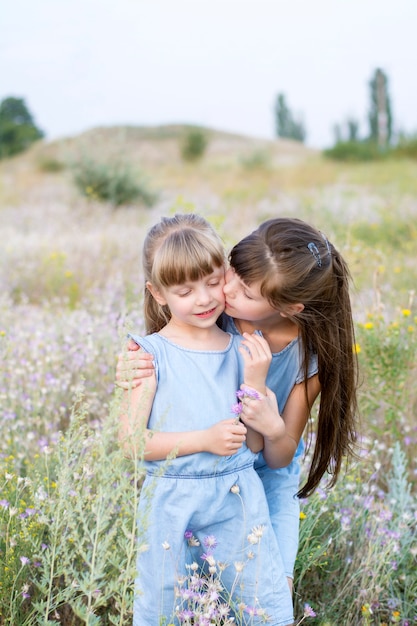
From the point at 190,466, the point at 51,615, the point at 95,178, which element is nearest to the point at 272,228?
the point at 190,466

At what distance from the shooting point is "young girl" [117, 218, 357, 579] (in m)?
2.06

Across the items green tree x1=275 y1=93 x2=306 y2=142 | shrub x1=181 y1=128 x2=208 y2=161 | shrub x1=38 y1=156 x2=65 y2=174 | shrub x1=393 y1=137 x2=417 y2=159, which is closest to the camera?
shrub x1=393 y1=137 x2=417 y2=159

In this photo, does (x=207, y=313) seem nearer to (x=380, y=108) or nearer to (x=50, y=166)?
(x=50, y=166)

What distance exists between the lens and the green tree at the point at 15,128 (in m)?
42.5

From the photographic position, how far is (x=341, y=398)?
92.7 inches

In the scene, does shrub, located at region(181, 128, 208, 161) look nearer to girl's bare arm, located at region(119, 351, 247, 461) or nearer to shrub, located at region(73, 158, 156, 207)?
shrub, located at region(73, 158, 156, 207)

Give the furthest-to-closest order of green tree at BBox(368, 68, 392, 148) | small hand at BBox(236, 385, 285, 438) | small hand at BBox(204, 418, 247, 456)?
green tree at BBox(368, 68, 392, 148) → small hand at BBox(236, 385, 285, 438) → small hand at BBox(204, 418, 247, 456)

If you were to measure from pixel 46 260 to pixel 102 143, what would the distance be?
811cm

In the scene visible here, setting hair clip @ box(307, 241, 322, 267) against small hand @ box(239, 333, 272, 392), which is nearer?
small hand @ box(239, 333, 272, 392)

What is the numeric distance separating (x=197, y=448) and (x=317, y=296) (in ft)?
2.10

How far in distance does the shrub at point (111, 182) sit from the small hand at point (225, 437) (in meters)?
10.8

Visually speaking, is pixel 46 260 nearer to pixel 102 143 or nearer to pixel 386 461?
pixel 386 461

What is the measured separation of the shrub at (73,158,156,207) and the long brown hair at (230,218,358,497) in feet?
34.0

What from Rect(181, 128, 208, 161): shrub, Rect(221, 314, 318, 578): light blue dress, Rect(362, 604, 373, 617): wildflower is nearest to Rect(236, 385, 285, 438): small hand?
Rect(221, 314, 318, 578): light blue dress
